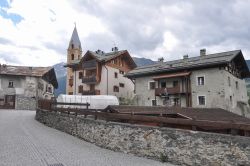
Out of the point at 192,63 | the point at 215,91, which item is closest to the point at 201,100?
the point at 215,91

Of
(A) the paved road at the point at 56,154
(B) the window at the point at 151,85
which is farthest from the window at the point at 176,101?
(A) the paved road at the point at 56,154

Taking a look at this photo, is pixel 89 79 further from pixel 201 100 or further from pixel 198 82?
pixel 201 100

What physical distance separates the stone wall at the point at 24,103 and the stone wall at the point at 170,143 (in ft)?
106

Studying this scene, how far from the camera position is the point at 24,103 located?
145 ft

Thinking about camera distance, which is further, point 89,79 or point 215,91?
point 89,79

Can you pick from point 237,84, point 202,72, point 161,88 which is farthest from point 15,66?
point 237,84

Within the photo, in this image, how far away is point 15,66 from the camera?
Answer: 47.8 metres

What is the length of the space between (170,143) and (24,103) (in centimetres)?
3919

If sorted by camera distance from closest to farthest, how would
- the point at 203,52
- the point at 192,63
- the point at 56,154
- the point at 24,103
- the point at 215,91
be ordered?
1. the point at 56,154
2. the point at 215,91
3. the point at 192,63
4. the point at 203,52
5. the point at 24,103

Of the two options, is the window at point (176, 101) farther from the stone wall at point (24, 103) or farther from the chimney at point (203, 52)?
the stone wall at point (24, 103)

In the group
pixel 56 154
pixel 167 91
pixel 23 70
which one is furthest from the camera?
pixel 23 70

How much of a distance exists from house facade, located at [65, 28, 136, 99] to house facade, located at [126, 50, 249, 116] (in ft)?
23.6

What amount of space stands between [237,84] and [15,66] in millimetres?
38270

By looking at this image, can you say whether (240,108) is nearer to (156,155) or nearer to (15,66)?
(156,155)
